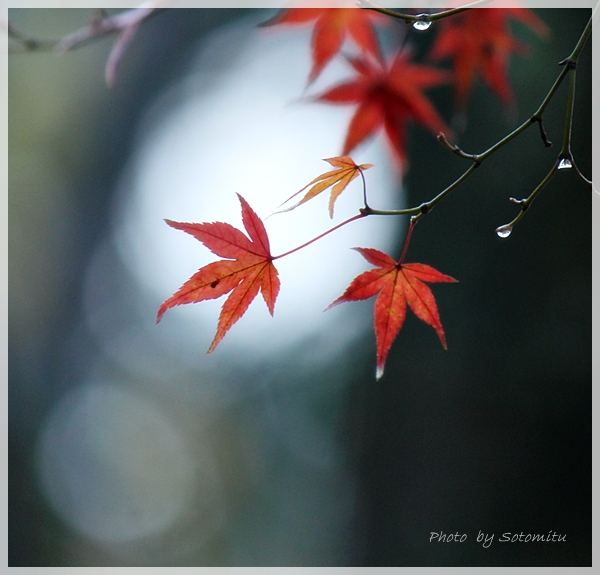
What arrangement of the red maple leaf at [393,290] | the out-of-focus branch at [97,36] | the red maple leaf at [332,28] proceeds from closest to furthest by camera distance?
the red maple leaf at [393,290] < the out-of-focus branch at [97,36] < the red maple leaf at [332,28]

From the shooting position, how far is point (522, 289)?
1.76m

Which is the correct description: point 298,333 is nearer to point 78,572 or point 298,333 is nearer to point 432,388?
point 432,388

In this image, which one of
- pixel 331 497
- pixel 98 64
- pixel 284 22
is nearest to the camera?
pixel 284 22

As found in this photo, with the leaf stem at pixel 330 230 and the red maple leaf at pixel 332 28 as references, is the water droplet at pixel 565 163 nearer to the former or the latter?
the leaf stem at pixel 330 230

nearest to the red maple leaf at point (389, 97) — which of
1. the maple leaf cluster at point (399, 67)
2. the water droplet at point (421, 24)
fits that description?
the maple leaf cluster at point (399, 67)

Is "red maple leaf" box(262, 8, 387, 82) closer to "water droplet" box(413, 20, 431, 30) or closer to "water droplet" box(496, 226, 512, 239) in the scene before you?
"water droplet" box(413, 20, 431, 30)

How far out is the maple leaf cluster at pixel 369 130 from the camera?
0.57 meters

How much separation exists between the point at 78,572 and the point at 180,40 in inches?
121

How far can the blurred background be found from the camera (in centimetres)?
173

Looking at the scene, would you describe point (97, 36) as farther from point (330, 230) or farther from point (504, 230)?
point (504, 230)

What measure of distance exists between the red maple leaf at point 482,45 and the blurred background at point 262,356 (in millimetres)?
271

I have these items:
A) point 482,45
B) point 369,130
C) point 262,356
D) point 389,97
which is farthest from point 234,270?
point 262,356

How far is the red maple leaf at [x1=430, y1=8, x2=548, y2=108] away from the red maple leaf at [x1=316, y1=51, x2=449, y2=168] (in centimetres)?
8

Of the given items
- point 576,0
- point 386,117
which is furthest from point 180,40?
point 386,117
